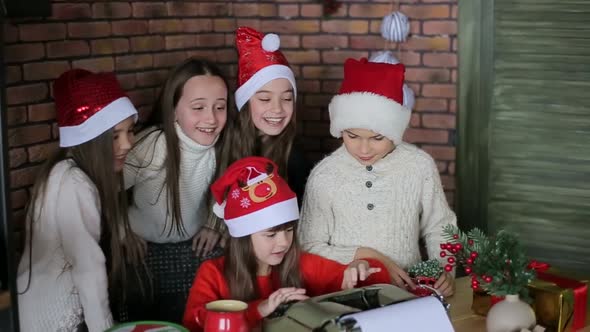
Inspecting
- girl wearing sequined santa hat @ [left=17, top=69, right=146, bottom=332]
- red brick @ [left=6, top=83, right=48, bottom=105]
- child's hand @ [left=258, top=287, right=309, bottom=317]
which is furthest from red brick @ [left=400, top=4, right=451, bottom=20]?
child's hand @ [left=258, top=287, right=309, bottom=317]

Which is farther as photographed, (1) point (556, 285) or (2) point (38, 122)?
(2) point (38, 122)

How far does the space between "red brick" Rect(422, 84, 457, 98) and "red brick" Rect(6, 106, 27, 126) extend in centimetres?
187

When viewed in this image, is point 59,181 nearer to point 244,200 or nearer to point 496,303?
point 244,200

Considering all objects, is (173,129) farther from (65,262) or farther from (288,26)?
(288,26)

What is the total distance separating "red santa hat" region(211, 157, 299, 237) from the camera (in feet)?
7.93

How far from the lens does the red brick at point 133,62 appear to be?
347 cm

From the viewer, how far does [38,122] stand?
9.97 feet

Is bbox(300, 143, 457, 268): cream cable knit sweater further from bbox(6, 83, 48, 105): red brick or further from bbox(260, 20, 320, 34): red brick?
bbox(260, 20, 320, 34): red brick

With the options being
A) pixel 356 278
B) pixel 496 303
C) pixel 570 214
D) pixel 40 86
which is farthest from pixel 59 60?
pixel 570 214

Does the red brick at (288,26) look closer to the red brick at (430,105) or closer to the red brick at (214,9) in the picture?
the red brick at (214,9)

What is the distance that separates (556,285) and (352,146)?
0.85 metres

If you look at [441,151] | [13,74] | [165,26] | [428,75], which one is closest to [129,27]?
[165,26]

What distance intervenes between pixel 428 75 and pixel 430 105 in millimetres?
140

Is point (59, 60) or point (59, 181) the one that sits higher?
point (59, 60)
